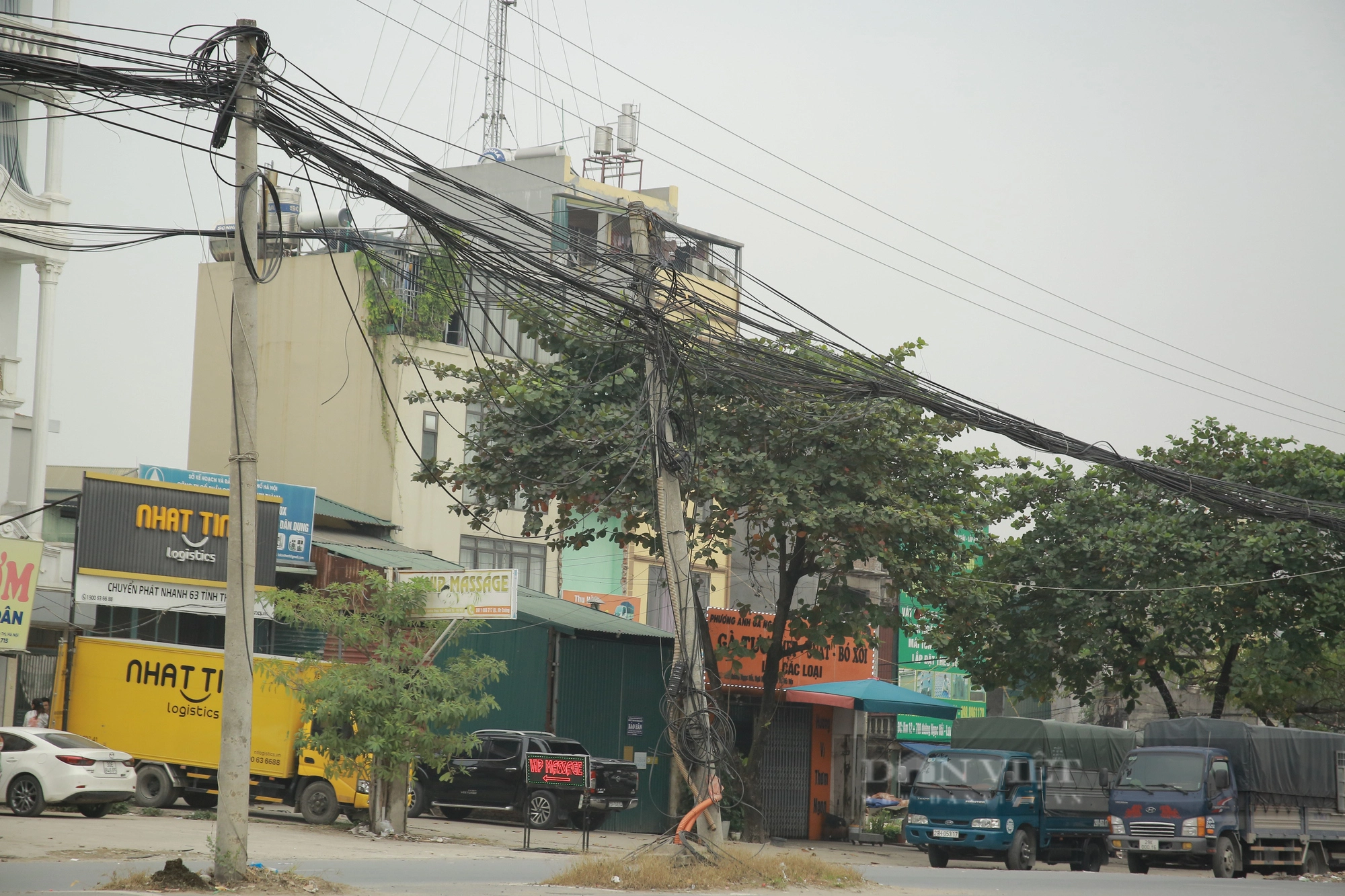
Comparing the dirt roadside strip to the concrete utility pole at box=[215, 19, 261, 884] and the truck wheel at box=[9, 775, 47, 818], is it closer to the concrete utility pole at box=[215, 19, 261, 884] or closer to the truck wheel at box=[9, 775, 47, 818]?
the truck wheel at box=[9, 775, 47, 818]

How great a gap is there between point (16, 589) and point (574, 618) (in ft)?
34.5

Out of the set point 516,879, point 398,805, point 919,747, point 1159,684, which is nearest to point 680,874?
point 516,879

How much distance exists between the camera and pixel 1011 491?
28.5 metres

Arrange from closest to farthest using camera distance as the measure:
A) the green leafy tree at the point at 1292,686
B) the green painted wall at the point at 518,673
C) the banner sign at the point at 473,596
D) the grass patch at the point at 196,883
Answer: the grass patch at the point at 196,883, the banner sign at the point at 473,596, the green painted wall at the point at 518,673, the green leafy tree at the point at 1292,686

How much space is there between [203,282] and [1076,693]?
2736cm

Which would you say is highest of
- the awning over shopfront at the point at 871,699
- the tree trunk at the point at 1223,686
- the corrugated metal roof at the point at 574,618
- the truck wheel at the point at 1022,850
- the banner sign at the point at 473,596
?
the banner sign at the point at 473,596

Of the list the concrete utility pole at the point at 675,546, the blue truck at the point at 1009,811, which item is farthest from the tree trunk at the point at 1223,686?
the concrete utility pole at the point at 675,546

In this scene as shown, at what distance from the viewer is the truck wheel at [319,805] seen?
2072 cm

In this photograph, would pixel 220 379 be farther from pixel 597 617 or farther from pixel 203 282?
pixel 597 617

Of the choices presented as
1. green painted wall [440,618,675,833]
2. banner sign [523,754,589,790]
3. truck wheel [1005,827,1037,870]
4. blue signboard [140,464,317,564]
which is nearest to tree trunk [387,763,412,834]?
banner sign [523,754,589,790]

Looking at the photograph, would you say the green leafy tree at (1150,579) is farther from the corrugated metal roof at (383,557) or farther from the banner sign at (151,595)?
the banner sign at (151,595)

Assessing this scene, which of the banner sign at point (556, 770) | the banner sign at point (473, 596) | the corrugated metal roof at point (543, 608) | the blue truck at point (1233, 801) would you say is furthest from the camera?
the corrugated metal roof at point (543, 608)

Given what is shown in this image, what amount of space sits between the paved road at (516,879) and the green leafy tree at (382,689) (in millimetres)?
2550

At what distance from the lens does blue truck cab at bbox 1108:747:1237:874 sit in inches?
891
